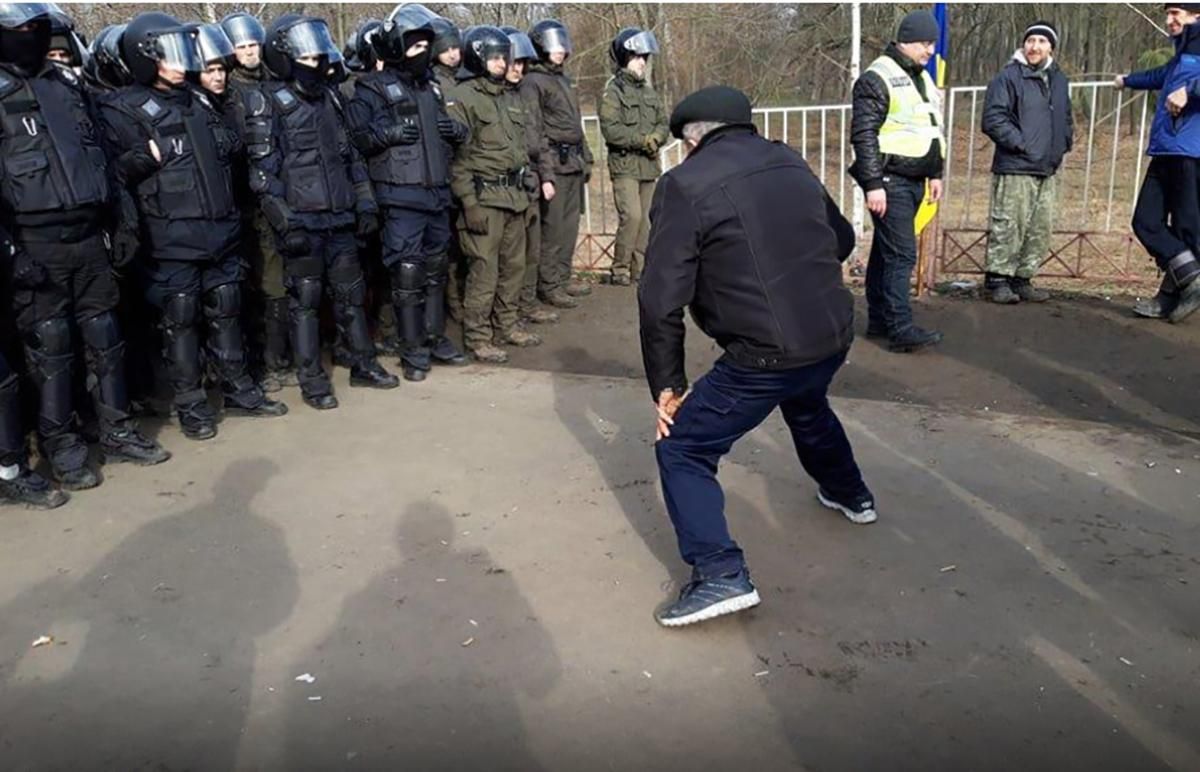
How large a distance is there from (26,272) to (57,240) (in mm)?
203

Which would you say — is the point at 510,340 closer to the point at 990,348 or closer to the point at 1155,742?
the point at 990,348

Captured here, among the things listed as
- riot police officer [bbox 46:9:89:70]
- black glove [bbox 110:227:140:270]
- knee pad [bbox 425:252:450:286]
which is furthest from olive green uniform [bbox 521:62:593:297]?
black glove [bbox 110:227:140:270]

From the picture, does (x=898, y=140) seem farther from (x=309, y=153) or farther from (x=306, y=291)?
(x=306, y=291)

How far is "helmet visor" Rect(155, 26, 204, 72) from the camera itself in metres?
4.97

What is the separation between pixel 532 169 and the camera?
24.1 ft

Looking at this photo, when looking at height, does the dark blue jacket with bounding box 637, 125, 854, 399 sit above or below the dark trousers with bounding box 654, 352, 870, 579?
above

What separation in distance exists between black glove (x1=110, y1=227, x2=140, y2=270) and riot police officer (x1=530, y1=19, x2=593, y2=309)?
3.57 metres

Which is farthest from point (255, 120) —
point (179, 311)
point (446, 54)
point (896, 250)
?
point (896, 250)

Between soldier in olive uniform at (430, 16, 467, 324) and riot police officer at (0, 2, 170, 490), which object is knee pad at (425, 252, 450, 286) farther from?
riot police officer at (0, 2, 170, 490)

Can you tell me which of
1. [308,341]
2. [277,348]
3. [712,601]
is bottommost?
[712,601]

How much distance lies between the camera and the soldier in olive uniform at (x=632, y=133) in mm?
8516

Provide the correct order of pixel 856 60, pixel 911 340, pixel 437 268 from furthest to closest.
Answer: pixel 856 60 → pixel 911 340 → pixel 437 268

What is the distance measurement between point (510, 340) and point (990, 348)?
3267 millimetres

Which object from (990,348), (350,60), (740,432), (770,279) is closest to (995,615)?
(740,432)
